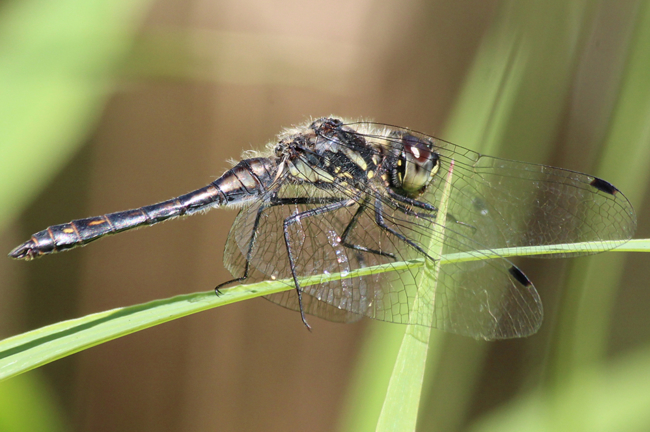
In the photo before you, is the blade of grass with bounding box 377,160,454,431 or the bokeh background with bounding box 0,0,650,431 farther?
the bokeh background with bounding box 0,0,650,431

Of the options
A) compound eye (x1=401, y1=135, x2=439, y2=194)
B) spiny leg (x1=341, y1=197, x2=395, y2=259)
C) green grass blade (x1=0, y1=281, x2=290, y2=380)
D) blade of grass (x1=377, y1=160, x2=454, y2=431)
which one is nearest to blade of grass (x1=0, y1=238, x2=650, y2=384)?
green grass blade (x1=0, y1=281, x2=290, y2=380)

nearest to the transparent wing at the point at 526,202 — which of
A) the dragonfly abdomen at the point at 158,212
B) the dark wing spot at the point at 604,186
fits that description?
the dark wing spot at the point at 604,186

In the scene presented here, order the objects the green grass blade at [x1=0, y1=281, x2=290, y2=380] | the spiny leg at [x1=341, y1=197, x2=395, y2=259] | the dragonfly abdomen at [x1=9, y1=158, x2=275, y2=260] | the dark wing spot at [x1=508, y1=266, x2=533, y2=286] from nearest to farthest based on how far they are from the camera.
Result: the green grass blade at [x1=0, y1=281, x2=290, y2=380]
the dark wing spot at [x1=508, y1=266, x2=533, y2=286]
the dragonfly abdomen at [x1=9, y1=158, x2=275, y2=260]
the spiny leg at [x1=341, y1=197, x2=395, y2=259]

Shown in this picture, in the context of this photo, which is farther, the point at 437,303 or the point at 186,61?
the point at 186,61

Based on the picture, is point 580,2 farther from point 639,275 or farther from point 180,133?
point 180,133

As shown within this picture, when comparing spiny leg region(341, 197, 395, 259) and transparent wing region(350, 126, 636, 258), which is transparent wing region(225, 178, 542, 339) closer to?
spiny leg region(341, 197, 395, 259)

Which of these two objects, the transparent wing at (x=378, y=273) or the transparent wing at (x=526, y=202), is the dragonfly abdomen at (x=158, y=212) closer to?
the transparent wing at (x=378, y=273)

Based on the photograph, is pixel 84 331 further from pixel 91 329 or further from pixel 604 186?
pixel 604 186

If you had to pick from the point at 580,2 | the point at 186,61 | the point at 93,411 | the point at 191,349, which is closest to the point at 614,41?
the point at 580,2
